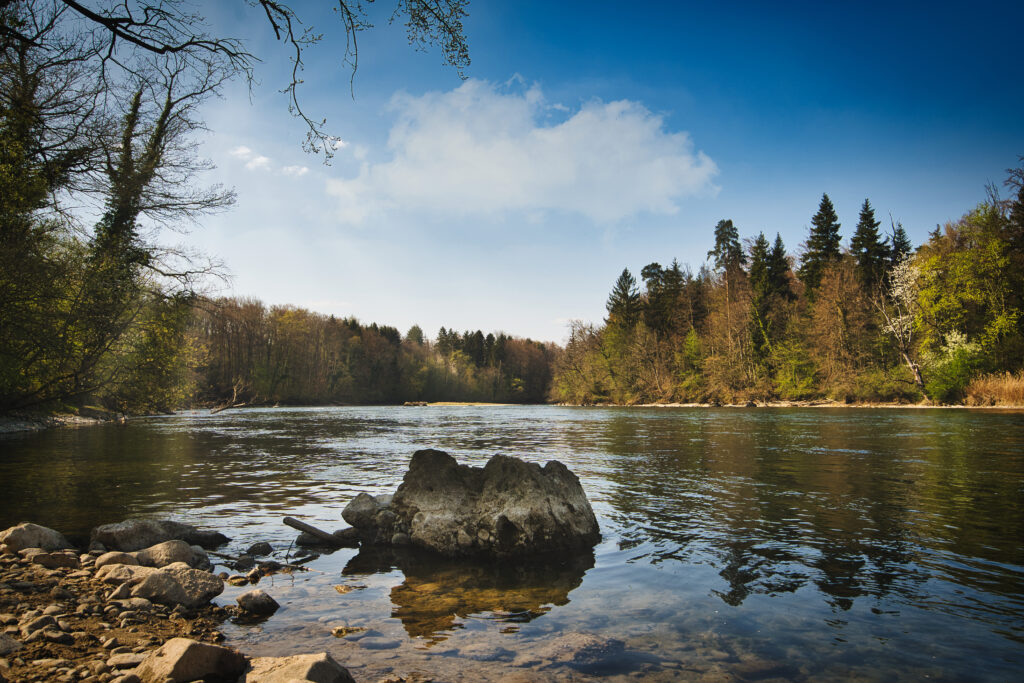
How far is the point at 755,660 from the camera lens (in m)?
4.52

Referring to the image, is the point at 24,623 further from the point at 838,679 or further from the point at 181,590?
the point at 838,679

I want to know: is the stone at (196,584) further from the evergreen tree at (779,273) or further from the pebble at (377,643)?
the evergreen tree at (779,273)

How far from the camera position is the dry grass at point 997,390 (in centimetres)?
3578

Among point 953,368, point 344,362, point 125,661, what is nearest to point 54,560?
point 125,661

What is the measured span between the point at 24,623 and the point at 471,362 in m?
141

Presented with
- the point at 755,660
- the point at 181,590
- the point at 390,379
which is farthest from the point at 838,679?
the point at 390,379

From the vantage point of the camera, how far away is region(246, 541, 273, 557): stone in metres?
7.76

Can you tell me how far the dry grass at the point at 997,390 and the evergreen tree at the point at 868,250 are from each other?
2155cm

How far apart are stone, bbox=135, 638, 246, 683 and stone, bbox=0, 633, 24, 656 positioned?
3.14 feet

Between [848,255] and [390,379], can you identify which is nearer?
[848,255]

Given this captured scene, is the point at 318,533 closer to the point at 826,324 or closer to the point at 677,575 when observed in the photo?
the point at 677,575

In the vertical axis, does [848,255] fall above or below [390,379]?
above

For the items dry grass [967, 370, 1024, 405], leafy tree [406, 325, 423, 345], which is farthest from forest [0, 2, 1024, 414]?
leafy tree [406, 325, 423, 345]

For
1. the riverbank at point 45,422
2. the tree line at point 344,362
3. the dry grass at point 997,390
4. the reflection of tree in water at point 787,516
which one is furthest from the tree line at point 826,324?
the riverbank at point 45,422
